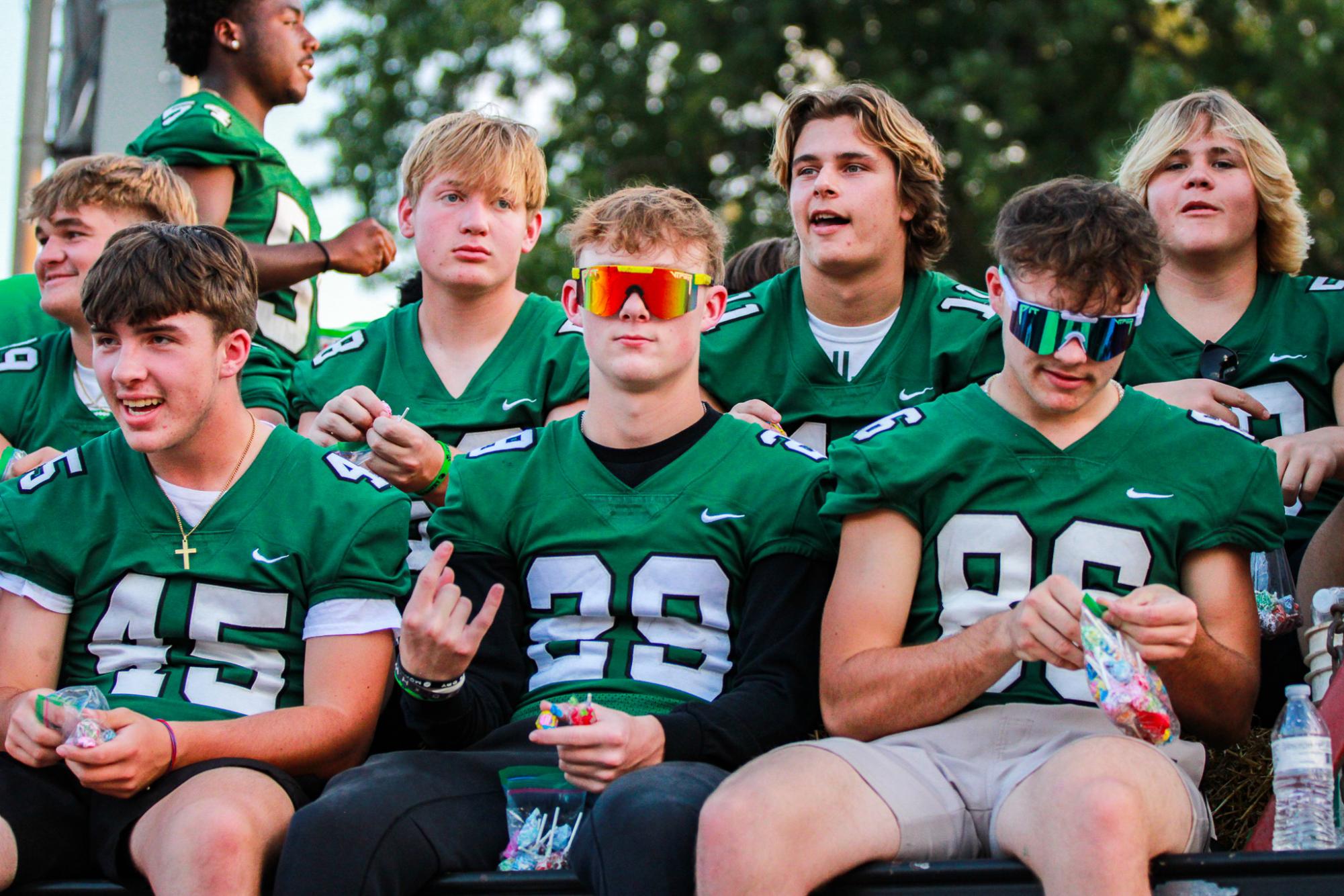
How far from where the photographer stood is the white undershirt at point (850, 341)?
4.44 meters

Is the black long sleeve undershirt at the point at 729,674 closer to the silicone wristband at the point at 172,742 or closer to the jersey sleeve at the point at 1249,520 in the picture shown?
the silicone wristband at the point at 172,742

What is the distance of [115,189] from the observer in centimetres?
467

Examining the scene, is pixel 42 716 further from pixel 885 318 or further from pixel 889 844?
pixel 885 318

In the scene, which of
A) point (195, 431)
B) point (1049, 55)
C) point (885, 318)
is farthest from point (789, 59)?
point (195, 431)

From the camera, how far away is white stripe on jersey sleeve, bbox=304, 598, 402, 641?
341 cm

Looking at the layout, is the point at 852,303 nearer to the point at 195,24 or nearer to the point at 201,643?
the point at 201,643

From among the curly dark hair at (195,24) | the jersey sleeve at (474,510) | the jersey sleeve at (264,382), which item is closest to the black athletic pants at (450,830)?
the jersey sleeve at (474,510)

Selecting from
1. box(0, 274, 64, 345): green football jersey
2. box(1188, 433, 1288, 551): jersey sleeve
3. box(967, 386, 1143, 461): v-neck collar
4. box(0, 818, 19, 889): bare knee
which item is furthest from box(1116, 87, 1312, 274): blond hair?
box(0, 274, 64, 345): green football jersey

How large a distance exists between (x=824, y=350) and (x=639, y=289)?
102cm

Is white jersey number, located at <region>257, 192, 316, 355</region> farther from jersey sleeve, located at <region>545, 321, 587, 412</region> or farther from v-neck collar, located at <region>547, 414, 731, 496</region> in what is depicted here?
v-neck collar, located at <region>547, 414, 731, 496</region>

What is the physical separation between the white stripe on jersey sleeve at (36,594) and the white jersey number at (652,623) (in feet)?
3.47

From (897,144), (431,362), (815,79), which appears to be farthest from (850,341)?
(815,79)

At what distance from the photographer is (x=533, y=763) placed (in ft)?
10.8

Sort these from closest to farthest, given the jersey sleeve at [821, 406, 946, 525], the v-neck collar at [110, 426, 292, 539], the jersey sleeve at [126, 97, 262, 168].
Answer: the jersey sleeve at [821, 406, 946, 525]
the v-neck collar at [110, 426, 292, 539]
the jersey sleeve at [126, 97, 262, 168]
